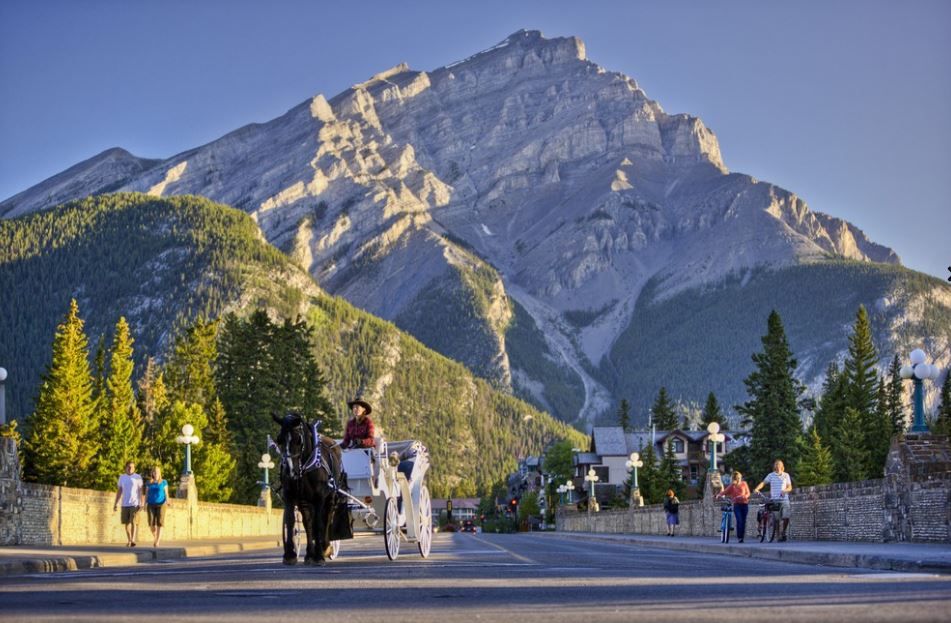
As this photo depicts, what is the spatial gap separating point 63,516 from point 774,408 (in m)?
60.7

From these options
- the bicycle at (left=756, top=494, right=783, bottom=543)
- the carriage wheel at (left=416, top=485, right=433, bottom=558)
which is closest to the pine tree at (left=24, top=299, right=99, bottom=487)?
the bicycle at (left=756, top=494, right=783, bottom=543)

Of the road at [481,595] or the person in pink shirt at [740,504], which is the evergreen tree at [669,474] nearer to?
the person in pink shirt at [740,504]

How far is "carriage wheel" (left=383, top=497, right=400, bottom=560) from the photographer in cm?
2228

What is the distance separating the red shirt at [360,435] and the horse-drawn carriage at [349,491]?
6.6 inches

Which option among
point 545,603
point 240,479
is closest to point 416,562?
point 545,603

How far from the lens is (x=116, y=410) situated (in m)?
85.7

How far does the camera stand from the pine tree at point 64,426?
8000 cm

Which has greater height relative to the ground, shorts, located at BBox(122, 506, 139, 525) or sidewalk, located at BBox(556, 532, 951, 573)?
shorts, located at BBox(122, 506, 139, 525)

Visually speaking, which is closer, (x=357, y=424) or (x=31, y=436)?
(x=357, y=424)

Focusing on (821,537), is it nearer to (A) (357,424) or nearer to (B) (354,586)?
(A) (357,424)

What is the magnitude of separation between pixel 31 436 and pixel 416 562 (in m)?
65.4

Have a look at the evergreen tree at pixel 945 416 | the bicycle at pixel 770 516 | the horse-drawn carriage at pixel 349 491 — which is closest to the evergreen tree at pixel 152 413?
the bicycle at pixel 770 516

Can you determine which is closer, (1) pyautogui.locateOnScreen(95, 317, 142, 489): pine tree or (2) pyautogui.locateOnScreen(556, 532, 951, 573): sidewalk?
(2) pyautogui.locateOnScreen(556, 532, 951, 573): sidewalk

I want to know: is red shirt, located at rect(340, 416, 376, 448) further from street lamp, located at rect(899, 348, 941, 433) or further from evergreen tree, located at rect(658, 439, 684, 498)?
evergreen tree, located at rect(658, 439, 684, 498)
